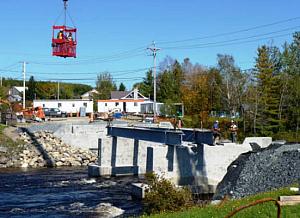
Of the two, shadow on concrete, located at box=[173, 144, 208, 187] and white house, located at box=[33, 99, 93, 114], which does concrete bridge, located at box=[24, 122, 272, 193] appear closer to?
shadow on concrete, located at box=[173, 144, 208, 187]

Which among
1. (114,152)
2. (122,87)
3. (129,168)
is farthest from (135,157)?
(122,87)

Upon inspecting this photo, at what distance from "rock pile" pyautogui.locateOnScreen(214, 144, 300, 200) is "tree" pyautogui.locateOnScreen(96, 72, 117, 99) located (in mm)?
100054

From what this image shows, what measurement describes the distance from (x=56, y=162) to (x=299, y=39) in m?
37.5

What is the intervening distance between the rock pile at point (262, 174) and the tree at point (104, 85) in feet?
328

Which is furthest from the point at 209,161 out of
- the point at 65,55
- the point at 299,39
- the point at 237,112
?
the point at 299,39

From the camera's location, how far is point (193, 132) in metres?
31.3

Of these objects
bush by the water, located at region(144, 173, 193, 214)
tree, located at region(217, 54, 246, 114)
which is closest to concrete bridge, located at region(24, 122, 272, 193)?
bush by the water, located at region(144, 173, 193, 214)

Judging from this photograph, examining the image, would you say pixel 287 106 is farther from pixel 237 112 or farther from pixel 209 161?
pixel 209 161

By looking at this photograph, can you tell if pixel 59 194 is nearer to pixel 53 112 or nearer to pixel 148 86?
pixel 53 112

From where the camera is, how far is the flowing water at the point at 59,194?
24.5 meters

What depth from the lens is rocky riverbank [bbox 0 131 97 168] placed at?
4694 cm

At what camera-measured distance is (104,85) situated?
133 m

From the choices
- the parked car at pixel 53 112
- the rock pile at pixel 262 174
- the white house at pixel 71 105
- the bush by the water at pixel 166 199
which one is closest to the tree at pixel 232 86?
the white house at pixel 71 105

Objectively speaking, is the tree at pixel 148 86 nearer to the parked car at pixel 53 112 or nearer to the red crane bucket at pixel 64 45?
the parked car at pixel 53 112
